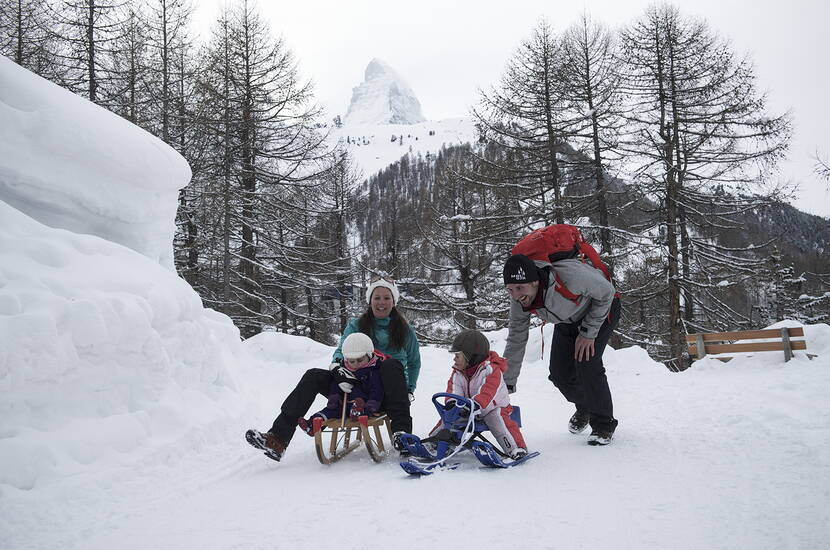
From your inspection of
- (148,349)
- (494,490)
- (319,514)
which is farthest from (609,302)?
(148,349)

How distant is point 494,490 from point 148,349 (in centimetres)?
302

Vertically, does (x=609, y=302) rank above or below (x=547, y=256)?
below

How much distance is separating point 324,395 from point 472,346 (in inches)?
45.1

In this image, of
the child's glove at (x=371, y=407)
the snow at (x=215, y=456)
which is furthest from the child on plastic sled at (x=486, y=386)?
the child's glove at (x=371, y=407)

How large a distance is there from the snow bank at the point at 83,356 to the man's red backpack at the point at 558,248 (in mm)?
3060

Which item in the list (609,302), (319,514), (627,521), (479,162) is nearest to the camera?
(627,521)

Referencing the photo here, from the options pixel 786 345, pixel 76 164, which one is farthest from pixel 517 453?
pixel 786 345

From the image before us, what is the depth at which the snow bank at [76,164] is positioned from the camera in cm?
444

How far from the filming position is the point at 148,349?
13.6 ft

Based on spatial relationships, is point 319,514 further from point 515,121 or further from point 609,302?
point 515,121

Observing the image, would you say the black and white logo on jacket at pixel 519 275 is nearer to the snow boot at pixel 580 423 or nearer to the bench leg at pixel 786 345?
the snow boot at pixel 580 423

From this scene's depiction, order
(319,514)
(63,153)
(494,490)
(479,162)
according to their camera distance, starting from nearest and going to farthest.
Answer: (319,514), (494,490), (63,153), (479,162)

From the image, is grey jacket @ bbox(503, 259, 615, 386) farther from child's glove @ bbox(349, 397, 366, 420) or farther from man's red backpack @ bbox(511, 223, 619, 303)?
child's glove @ bbox(349, 397, 366, 420)

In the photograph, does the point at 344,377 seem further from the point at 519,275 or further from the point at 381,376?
the point at 519,275
